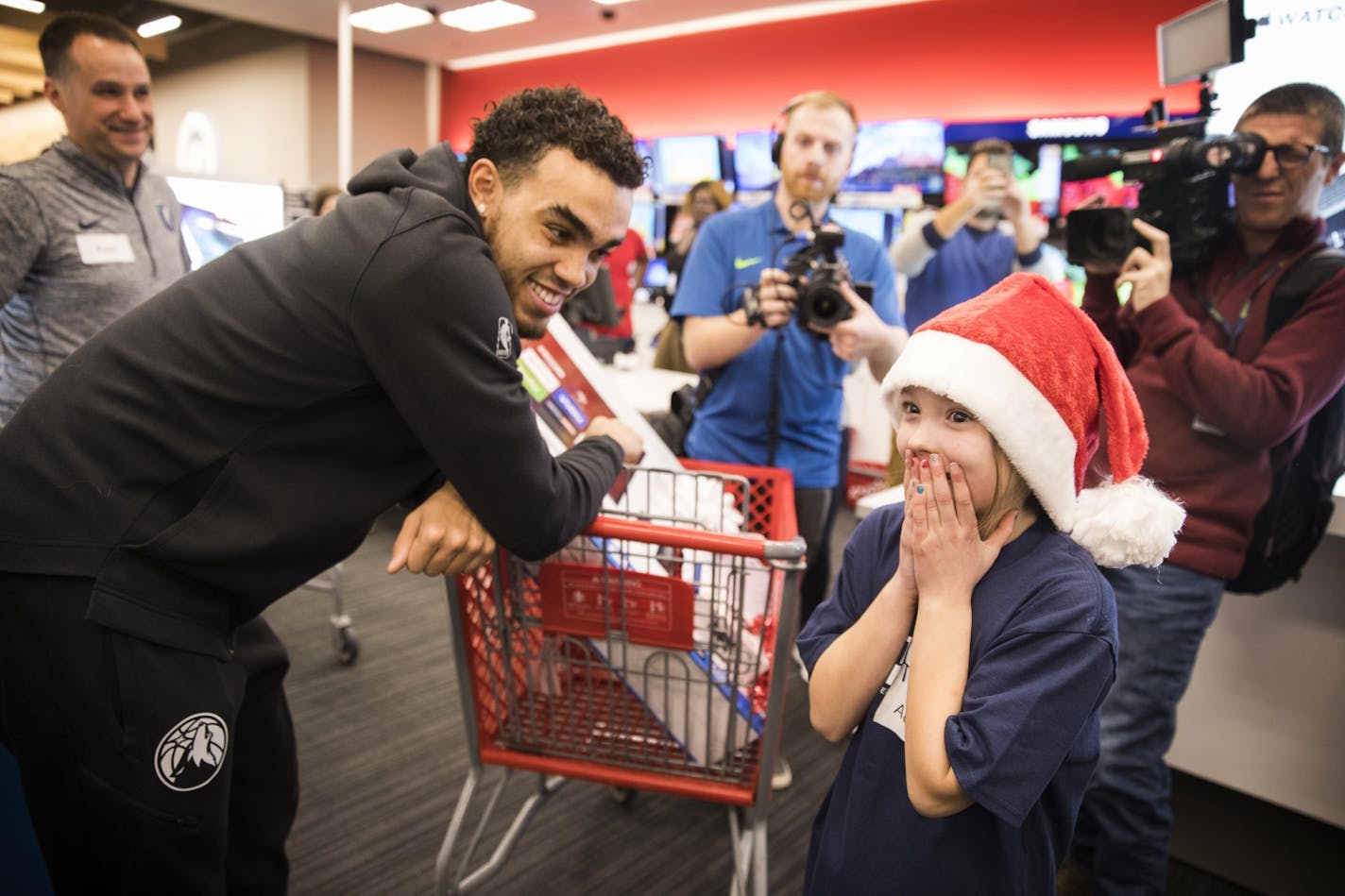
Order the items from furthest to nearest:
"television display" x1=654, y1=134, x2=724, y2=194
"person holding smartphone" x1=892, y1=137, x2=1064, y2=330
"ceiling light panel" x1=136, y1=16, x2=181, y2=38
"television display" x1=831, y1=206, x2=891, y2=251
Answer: "television display" x1=654, y1=134, x2=724, y2=194, "television display" x1=831, y1=206, x2=891, y2=251, "ceiling light panel" x1=136, y1=16, x2=181, y2=38, "person holding smartphone" x1=892, y1=137, x2=1064, y2=330

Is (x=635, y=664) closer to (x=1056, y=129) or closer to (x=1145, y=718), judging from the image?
(x=1145, y=718)

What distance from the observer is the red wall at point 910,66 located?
6250mm

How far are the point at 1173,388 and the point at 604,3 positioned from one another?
7.51m

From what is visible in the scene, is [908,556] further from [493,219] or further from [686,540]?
[493,219]

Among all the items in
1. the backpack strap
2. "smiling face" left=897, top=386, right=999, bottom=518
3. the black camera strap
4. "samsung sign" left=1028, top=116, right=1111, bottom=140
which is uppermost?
"samsung sign" left=1028, top=116, right=1111, bottom=140

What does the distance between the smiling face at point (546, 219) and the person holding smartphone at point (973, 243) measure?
2.01 m

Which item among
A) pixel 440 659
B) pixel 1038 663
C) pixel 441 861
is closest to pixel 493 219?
pixel 1038 663

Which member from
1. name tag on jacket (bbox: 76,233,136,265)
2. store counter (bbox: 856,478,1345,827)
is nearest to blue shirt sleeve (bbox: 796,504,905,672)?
store counter (bbox: 856,478,1345,827)

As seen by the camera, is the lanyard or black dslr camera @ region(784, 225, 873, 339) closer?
the lanyard

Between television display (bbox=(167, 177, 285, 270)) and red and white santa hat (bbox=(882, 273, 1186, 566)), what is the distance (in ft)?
11.7

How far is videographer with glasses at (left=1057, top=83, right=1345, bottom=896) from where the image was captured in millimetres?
1680

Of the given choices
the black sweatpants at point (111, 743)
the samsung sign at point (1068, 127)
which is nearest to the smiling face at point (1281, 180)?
the black sweatpants at point (111, 743)

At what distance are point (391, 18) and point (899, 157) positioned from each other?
5.37 m

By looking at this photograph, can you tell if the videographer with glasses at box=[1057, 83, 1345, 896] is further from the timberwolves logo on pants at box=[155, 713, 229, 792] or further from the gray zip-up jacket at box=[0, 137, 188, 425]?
the gray zip-up jacket at box=[0, 137, 188, 425]
